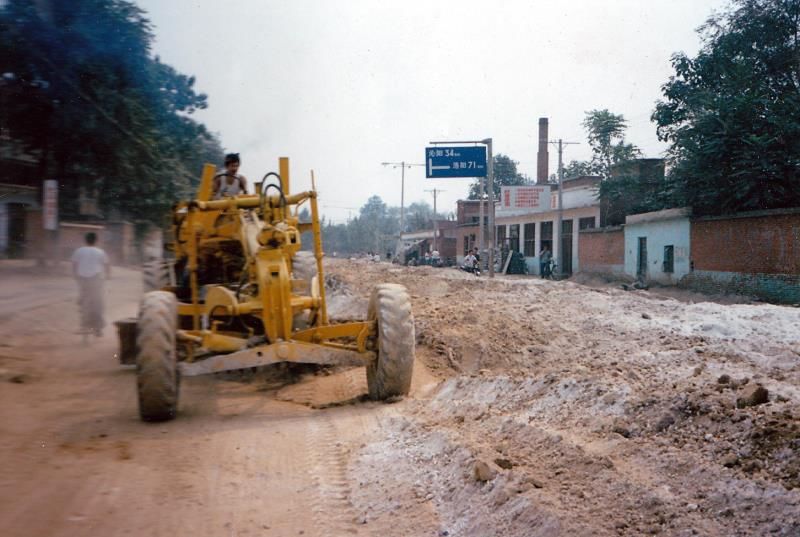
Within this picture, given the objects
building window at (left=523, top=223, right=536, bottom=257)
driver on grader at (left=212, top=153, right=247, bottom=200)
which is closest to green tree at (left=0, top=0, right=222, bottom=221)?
driver on grader at (left=212, top=153, right=247, bottom=200)

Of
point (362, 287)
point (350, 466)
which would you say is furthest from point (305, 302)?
point (362, 287)

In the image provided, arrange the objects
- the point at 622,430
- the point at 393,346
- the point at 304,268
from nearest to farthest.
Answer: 1. the point at 622,430
2. the point at 393,346
3. the point at 304,268

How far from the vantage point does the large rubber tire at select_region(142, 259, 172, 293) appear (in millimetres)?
10453

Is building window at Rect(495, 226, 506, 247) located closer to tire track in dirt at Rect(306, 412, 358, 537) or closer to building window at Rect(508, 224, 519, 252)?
building window at Rect(508, 224, 519, 252)

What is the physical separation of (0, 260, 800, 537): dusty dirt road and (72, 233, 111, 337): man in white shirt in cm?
316

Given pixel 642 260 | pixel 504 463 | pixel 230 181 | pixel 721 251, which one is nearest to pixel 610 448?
pixel 504 463

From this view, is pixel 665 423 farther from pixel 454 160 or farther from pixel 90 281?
pixel 454 160

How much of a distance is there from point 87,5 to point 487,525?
1688 cm

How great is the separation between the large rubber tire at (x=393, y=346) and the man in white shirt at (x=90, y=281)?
736 cm

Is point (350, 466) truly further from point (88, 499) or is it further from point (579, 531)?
point (579, 531)

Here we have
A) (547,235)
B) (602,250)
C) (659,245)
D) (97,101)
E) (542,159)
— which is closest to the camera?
(97,101)

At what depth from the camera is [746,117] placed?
2133 centimetres

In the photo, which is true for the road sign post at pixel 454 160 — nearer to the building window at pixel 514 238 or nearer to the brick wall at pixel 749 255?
the brick wall at pixel 749 255

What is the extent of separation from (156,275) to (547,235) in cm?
3678
